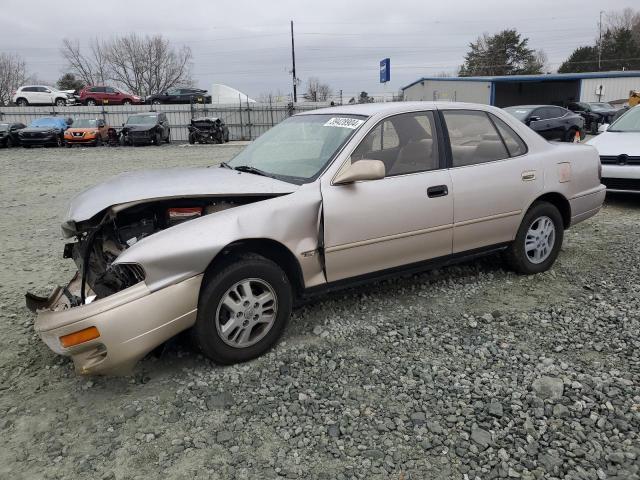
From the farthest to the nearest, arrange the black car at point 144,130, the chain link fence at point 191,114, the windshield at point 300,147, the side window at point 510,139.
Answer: the chain link fence at point 191,114, the black car at point 144,130, the side window at point 510,139, the windshield at point 300,147

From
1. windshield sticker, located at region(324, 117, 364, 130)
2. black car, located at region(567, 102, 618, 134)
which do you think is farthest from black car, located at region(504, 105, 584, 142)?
windshield sticker, located at region(324, 117, 364, 130)

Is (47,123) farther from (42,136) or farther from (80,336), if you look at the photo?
(80,336)

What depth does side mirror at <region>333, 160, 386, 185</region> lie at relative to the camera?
330 centimetres

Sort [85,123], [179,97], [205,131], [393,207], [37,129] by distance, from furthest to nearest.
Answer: [179,97] < [205,131] < [85,123] < [37,129] < [393,207]

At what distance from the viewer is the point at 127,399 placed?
9.59 ft

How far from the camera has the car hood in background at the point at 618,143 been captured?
291 inches

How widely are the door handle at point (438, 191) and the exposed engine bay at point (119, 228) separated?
4.19 ft

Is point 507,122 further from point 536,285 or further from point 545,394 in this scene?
point 545,394

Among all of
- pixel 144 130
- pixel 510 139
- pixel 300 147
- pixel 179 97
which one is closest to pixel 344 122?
pixel 300 147

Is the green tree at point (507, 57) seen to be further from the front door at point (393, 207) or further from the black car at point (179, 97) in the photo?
the front door at point (393, 207)

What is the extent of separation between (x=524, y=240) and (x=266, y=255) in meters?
2.42

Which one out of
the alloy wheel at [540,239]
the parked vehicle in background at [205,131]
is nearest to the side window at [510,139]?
the alloy wheel at [540,239]

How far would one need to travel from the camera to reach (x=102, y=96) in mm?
36438

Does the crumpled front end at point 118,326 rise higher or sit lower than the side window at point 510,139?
lower
